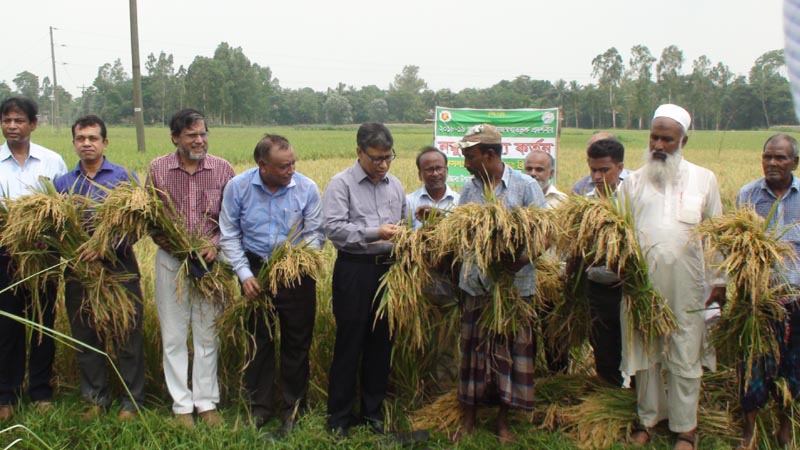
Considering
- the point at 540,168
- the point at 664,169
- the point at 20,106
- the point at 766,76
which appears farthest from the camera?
the point at 766,76

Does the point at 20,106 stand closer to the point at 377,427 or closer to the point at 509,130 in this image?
the point at 377,427

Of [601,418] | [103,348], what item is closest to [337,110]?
[103,348]

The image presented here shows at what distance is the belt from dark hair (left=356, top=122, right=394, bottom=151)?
0.60 m

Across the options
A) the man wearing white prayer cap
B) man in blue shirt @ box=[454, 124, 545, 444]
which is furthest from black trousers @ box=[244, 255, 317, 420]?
the man wearing white prayer cap

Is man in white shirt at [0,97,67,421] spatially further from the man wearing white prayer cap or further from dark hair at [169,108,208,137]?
the man wearing white prayer cap

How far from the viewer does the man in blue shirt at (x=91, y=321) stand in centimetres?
392

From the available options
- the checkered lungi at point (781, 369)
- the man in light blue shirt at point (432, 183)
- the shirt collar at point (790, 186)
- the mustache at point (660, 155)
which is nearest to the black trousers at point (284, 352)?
the man in light blue shirt at point (432, 183)

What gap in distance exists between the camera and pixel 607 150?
4457 millimetres

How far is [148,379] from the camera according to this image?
4.28 m

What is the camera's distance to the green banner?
7.72 meters

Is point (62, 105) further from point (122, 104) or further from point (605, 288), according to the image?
point (605, 288)

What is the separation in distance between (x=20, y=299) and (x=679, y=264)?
381 cm

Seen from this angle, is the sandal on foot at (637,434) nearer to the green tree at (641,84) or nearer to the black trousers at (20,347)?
the black trousers at (20,347)

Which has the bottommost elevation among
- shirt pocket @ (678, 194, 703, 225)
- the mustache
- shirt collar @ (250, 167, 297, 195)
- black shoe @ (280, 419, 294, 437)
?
black shoe @ (280, 419, 294, 437)
